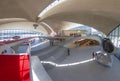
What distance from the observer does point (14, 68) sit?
3.40m

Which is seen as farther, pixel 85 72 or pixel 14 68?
pixel 85 72

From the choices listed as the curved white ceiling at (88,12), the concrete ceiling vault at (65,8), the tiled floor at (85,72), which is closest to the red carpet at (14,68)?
the tiled floor at (85,72)

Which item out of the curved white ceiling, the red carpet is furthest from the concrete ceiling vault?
the red carpet

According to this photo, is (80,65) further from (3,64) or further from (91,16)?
(91,16)

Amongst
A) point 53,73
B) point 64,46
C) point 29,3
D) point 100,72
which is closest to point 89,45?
point 64,46

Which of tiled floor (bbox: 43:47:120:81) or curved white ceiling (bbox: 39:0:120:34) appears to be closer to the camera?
tiled floor (bbox: 43:47:120:81)

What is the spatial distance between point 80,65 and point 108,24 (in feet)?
96.5

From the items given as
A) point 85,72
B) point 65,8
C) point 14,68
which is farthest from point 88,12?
point 14,68

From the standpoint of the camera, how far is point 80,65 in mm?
20109

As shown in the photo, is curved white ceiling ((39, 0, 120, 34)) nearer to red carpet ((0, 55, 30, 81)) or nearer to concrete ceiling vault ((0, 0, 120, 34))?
concrete ceiling vault ((0, 0, 120, 34))

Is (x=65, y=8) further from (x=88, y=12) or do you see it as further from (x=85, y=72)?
(x=85, y=72)

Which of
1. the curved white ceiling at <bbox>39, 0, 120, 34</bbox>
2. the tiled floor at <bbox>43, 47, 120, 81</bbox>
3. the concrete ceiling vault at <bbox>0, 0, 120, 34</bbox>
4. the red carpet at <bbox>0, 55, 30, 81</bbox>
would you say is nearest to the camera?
the red carpet at <bbox>0, 55, 30, 81</bbox>

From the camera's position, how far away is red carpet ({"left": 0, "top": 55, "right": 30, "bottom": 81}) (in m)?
3.19

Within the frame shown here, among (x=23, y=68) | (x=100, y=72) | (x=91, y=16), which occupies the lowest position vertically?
(x=100, y=72)
